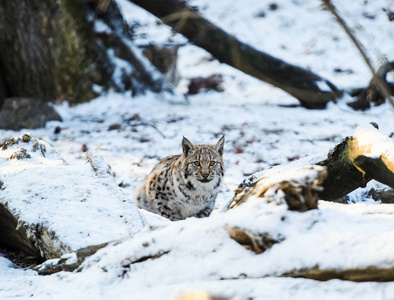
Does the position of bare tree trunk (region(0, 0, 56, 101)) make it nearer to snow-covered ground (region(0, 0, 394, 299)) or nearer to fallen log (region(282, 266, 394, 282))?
snow-covered ground (region(0, 0, 394, 299))

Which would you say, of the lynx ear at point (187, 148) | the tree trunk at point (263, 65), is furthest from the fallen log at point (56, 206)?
the tree trunk at point (263, 65)

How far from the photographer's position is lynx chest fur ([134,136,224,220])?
5.35 meters

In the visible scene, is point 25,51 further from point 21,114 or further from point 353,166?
point 353,166

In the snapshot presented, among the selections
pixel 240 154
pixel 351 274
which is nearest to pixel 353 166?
pixel 351 274

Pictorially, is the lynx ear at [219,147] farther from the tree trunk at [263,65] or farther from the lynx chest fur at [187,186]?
the tree trunk at [263,65]

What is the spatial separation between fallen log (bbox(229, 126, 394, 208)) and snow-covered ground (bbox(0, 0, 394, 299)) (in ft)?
0.93

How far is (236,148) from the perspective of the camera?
7.25 metres

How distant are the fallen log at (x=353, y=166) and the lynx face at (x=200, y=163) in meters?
1.42

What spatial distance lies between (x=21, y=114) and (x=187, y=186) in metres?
3.93

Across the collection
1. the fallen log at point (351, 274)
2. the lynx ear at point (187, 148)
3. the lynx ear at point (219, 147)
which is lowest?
the lynx ear at point (219, 147)

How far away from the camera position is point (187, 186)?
5402 mm

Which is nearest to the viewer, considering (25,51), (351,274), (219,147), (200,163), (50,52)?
(351,274)

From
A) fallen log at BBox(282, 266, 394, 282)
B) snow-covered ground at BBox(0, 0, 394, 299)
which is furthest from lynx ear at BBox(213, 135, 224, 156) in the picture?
fallen log at BBox(282, 266, 394, 282)

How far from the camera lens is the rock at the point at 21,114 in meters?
7.98
